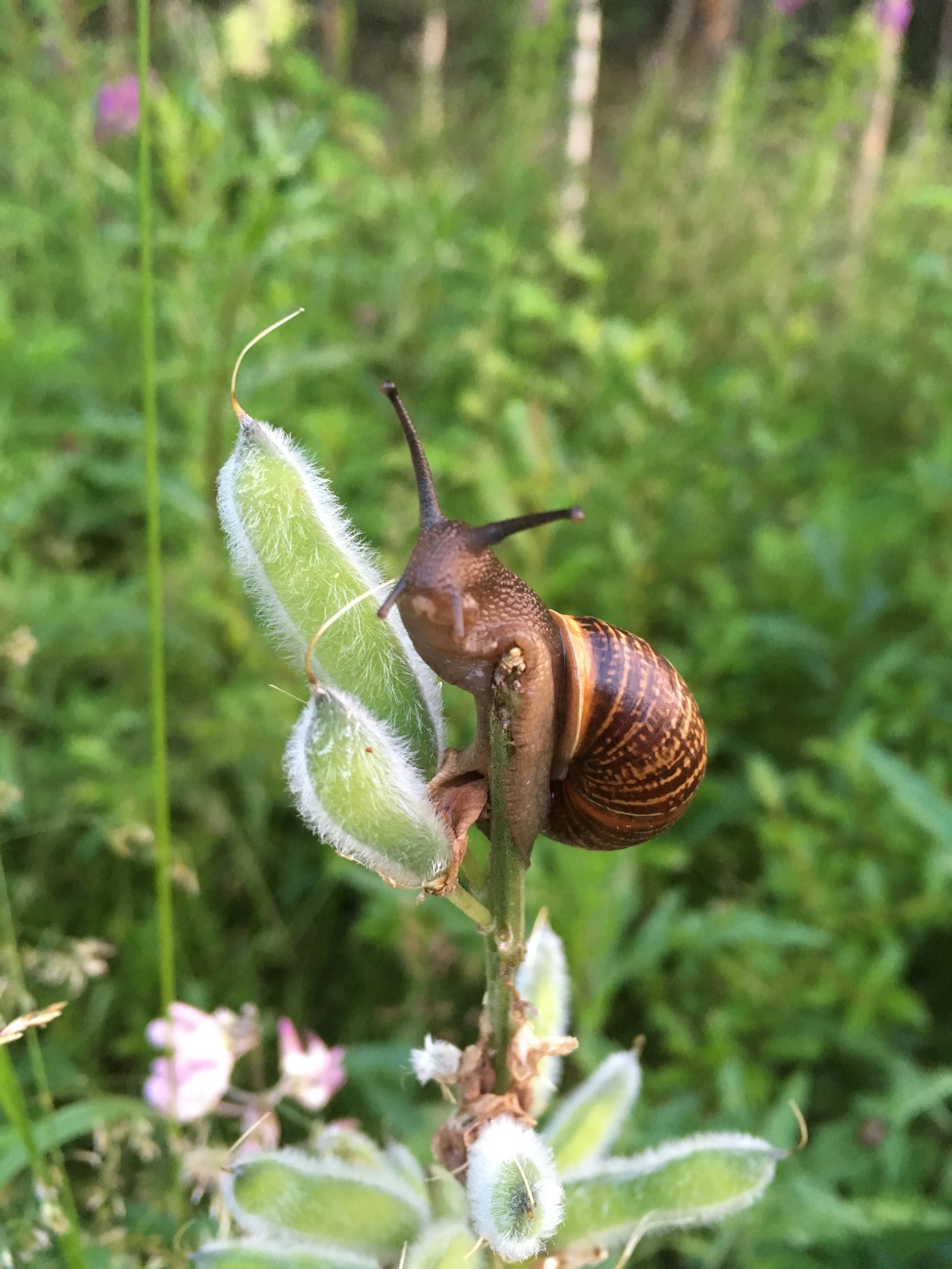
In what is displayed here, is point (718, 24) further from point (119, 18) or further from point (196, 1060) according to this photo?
point (196, 1060)

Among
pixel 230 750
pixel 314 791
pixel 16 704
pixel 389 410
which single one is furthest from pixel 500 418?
pixel 314 791

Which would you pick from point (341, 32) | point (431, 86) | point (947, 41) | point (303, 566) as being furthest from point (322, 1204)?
point (947, 41)

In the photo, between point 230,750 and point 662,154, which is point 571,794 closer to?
point 230,750

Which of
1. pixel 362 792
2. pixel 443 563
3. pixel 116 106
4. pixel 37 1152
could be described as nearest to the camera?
pixel 362 792

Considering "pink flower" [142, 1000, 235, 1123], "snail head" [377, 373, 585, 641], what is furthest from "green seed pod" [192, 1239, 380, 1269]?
"snail head" [377, 373, 585, 641]

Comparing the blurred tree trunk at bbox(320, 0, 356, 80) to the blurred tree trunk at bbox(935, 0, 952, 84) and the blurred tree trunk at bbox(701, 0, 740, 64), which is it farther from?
the blurred tree trunk at bbox(935, 0, 952, 84)

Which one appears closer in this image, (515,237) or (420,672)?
(420,672)

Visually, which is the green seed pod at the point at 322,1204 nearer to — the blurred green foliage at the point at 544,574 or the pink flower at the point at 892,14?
the blurred green foliage at the point at 544,574
